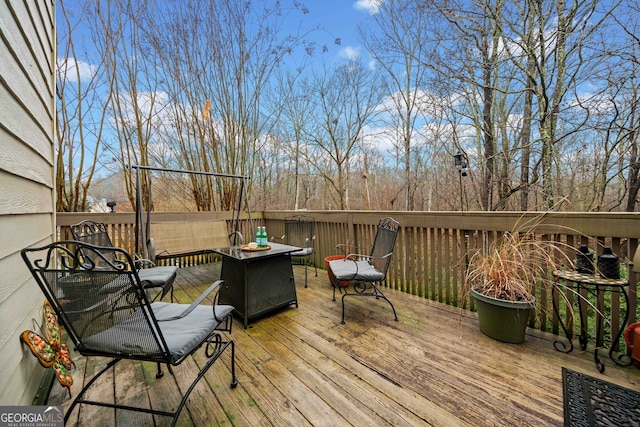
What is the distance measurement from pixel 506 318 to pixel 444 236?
3.10ft

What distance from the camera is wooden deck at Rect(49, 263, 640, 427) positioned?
140 cm

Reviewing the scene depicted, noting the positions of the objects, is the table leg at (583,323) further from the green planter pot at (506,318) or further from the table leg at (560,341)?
the green planter pot at (506,318)

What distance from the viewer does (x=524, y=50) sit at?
14.0 feet

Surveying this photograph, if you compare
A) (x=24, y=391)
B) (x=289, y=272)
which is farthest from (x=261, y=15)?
(x=24, y=391)

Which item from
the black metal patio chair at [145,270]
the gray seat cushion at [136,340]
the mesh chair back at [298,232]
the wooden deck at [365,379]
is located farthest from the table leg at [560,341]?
the black metal patio chair at [145,270]

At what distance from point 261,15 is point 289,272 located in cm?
501

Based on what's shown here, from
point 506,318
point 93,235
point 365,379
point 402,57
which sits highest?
point 402,57

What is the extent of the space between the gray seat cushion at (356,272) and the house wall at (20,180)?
6.87ft

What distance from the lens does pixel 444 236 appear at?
2816 millimetres

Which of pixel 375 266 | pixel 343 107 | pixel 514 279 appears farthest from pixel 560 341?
pixel 343 107

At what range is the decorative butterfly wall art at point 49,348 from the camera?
1388 mm

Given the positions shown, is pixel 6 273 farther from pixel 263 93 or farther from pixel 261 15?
pixel 261 15

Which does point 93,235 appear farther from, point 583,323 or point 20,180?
point 583,323

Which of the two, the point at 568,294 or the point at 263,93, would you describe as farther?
the point at 263,93
